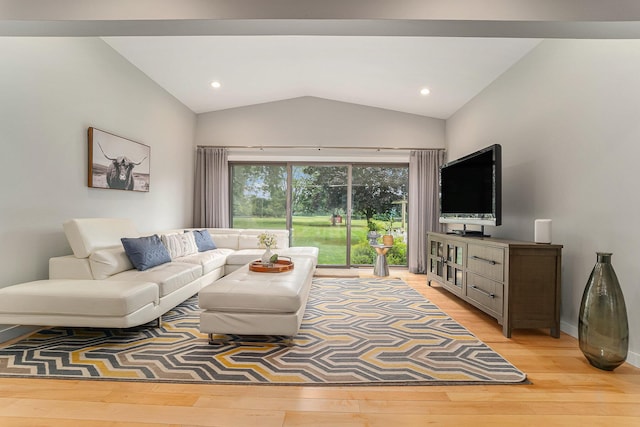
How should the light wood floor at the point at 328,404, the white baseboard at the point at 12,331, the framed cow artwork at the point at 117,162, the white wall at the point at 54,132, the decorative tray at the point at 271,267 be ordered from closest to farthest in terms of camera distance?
the light wood floor at the point at 328,404
the white baseboard at the point at 12,331
the white wall at the point at 54,132
the decorative tray at the point at 271,267
the framed cow artwork at the point at 117,162

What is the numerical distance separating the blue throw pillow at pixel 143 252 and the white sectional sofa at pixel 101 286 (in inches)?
2.4

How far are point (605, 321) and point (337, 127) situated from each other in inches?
179

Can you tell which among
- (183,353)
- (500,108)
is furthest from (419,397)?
(500,108)

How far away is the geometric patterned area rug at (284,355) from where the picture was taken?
212 centimetres

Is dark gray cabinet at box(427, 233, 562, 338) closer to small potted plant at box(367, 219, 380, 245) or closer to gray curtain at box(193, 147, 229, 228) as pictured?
small potted plant at box(367, 219, 380, 245)

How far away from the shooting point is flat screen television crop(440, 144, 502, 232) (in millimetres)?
3410

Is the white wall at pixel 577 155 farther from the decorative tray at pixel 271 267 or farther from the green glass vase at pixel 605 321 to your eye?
the decorative tray at pixel 271 267

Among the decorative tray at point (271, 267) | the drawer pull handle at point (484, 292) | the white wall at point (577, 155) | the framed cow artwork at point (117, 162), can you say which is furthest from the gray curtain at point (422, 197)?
the framed cow artwork at point (117, 162)

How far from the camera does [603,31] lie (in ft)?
6.13

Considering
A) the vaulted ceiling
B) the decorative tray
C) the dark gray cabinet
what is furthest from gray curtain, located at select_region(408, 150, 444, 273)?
the decorative tray

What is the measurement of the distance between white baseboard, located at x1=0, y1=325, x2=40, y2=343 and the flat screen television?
4296 mm

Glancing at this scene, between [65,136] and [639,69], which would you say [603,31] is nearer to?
[639,69]

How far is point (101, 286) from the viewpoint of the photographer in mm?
2648

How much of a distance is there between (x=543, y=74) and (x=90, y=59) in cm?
451
